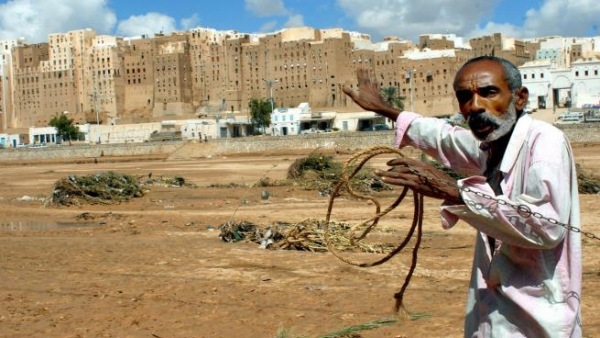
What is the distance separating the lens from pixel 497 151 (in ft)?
8.73

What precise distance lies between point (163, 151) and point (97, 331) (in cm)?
5725

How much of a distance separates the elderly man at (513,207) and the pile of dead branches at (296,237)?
7436 millimetres

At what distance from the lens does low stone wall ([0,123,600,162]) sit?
47812 millimetres

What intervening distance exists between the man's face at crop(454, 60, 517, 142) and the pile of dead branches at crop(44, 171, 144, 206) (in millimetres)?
18314

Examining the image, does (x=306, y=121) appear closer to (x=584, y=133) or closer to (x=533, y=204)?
(x=584, y=133)

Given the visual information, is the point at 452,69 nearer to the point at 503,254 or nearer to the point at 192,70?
the point at 192,70

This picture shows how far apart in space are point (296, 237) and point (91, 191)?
425 inches

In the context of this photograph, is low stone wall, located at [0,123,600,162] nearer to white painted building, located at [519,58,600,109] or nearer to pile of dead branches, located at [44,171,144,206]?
white painted building, located at [519,58,600,109]

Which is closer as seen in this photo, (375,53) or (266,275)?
(266,275)

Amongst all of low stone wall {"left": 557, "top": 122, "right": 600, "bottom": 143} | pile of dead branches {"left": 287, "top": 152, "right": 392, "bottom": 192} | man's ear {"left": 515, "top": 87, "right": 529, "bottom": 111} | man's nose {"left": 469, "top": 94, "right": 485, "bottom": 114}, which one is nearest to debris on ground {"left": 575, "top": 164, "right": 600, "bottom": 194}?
pile of dead branches {"left": 287, "top": 152, "right": 392, "bottom": 192}

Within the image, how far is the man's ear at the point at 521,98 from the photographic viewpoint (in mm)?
2609

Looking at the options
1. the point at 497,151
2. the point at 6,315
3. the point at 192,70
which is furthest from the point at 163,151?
the point at 497,151

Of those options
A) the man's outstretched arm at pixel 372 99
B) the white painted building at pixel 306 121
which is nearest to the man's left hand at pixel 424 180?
the man's outstretched arm at pixel 372 99

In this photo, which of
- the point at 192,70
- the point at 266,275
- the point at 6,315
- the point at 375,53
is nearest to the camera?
the point at 6,315
